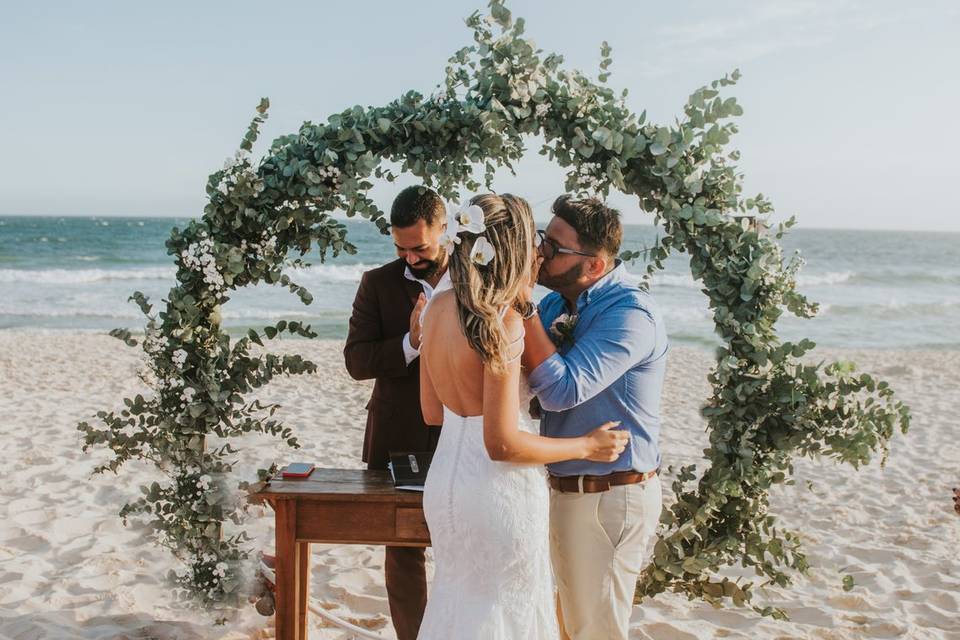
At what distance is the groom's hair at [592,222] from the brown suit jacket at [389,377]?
1209 mm

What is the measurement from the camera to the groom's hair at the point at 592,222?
9.68 feet

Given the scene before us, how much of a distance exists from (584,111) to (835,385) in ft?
5.35

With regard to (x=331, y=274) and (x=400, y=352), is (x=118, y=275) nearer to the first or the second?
(x=331, y=274)

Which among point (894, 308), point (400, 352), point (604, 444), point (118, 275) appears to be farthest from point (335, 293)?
point (604, 444)

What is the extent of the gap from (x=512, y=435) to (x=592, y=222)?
822 millimetres

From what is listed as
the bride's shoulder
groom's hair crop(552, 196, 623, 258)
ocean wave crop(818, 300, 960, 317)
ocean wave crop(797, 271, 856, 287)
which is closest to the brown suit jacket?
groom's hair crop(552, 196, 623, 258)

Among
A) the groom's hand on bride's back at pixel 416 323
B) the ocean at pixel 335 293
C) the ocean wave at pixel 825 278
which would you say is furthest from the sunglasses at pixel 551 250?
the ocean wave at pixel 825 278

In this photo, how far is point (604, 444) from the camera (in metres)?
2.86

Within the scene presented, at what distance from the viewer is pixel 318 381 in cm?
1191

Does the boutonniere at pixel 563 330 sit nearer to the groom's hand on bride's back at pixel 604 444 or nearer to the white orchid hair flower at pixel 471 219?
the groom's hand on bride's back at pixel 604 444

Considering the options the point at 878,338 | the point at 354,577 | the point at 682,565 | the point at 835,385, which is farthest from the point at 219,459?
the point at 878,338

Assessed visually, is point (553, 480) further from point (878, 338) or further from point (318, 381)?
point (878, 338)

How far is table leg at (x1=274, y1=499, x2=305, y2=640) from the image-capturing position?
3512mm

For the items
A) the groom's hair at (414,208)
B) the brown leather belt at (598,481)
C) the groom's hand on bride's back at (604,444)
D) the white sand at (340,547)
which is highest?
the groom's hair at (414,208)
